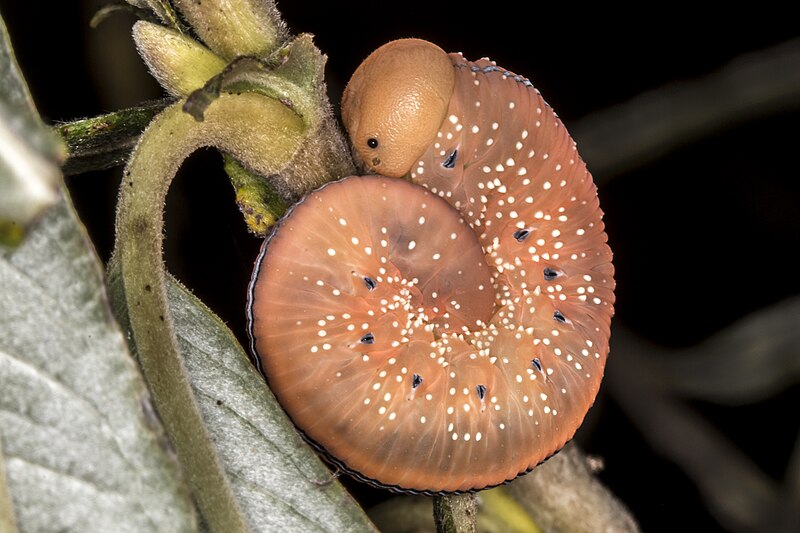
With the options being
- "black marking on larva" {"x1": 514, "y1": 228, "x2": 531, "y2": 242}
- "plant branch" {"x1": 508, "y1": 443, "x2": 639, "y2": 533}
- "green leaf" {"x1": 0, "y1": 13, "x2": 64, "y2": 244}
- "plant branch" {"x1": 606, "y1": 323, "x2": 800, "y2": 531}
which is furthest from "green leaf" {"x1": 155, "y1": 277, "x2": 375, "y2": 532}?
"plant branch" {"x1": 606, "y1": 323, "x2": 800, "y2": 531}

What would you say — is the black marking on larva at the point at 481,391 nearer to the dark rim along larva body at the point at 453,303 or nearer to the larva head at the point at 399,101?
the dark rim along larva body at the point at 453,303

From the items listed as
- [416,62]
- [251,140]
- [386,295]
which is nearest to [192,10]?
[251,140]

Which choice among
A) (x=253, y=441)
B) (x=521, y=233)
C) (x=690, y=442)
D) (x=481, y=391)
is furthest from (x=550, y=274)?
(x=690, y=442)

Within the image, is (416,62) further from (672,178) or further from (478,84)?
(672,178)

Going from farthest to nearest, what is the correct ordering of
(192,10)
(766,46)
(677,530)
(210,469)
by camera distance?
(766,46) → (677,530) → (192,10) → (210,469)

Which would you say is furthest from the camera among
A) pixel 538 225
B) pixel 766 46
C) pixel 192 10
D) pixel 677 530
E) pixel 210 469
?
pixel 766 46

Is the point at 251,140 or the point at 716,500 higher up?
the point at 251,140

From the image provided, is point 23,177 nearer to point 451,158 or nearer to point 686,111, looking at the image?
point 451,158
